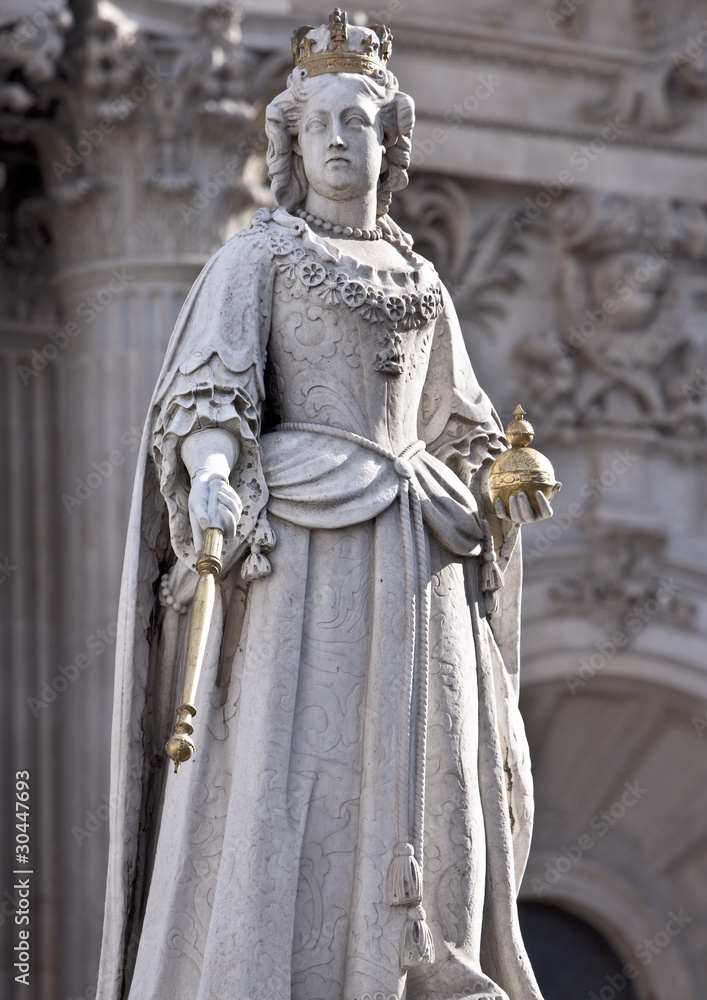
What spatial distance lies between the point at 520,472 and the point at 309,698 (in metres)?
0.75

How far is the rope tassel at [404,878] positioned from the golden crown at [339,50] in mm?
1903

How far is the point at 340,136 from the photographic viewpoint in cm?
586

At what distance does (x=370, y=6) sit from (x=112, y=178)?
6.35 feet

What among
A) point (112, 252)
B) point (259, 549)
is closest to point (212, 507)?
point (259, 549)

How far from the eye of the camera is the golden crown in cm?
591

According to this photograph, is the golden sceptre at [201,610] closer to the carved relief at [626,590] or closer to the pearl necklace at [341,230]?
the pearl necklace at [341,230]

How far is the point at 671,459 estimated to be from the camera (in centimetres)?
1325

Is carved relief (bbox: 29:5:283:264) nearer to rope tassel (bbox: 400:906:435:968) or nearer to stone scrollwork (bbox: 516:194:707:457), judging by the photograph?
stone scrollwork (bbox: 516:194:707:457)

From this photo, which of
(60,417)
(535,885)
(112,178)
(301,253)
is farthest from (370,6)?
(301,253)

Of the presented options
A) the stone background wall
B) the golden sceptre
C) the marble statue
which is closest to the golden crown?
the marble statue

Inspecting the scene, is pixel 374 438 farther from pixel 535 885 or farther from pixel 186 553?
pixel 535 885

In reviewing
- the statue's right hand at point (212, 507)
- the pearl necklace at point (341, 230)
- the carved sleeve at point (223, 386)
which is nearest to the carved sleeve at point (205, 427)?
the carved sleeve at point (223, 386)

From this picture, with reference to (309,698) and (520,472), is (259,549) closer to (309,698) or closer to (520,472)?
(309,698)

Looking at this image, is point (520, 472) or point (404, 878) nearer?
point (404, 878)
